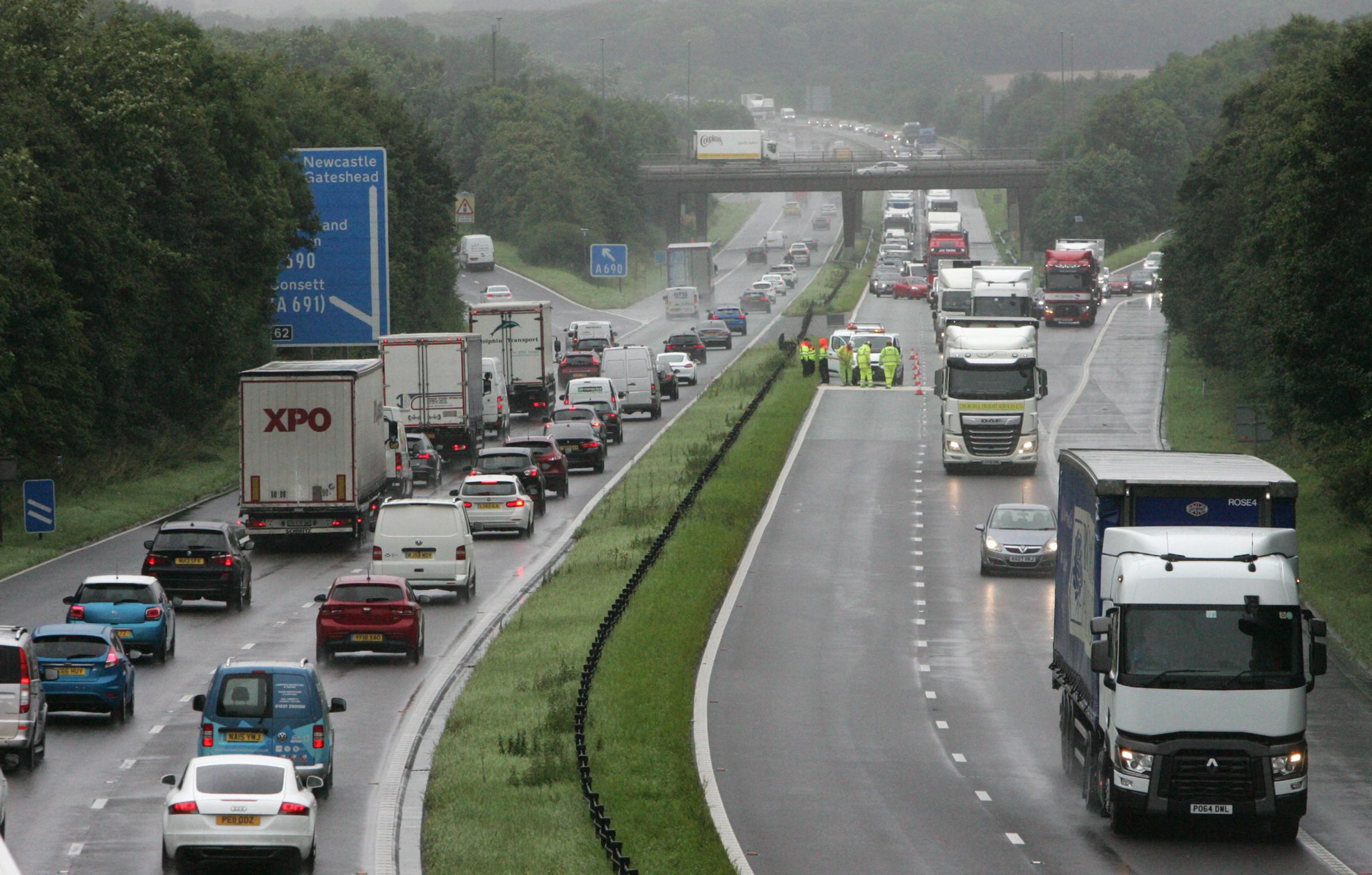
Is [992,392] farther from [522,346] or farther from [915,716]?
[915,716]

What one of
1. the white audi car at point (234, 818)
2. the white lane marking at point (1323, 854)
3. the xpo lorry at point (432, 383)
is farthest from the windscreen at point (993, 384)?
the white audi car at point (234, 818)

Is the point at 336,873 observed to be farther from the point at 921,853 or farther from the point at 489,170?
the point at 489,170

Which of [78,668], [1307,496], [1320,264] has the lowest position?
[1307,496]

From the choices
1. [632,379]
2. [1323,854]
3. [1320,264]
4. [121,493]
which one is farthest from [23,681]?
[632,379]

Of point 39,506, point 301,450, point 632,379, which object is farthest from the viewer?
point 632,379

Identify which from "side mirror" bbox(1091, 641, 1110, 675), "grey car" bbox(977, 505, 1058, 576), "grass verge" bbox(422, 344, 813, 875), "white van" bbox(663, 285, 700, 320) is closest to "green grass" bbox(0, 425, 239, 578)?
"grass verge" bbox(422, 344, 813, 875)

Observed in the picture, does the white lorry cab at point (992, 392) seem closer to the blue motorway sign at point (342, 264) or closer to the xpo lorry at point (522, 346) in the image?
the blue motorway sign at point (342, 264)

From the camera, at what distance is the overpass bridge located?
159 metres

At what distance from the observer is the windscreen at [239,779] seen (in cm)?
1778

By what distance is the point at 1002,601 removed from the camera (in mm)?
36500

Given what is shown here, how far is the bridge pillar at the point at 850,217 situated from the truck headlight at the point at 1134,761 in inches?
5910

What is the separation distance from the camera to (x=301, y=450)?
41156mm

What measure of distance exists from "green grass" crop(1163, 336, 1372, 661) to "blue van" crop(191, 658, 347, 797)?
18.2m

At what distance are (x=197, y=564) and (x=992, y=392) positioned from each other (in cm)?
2403
